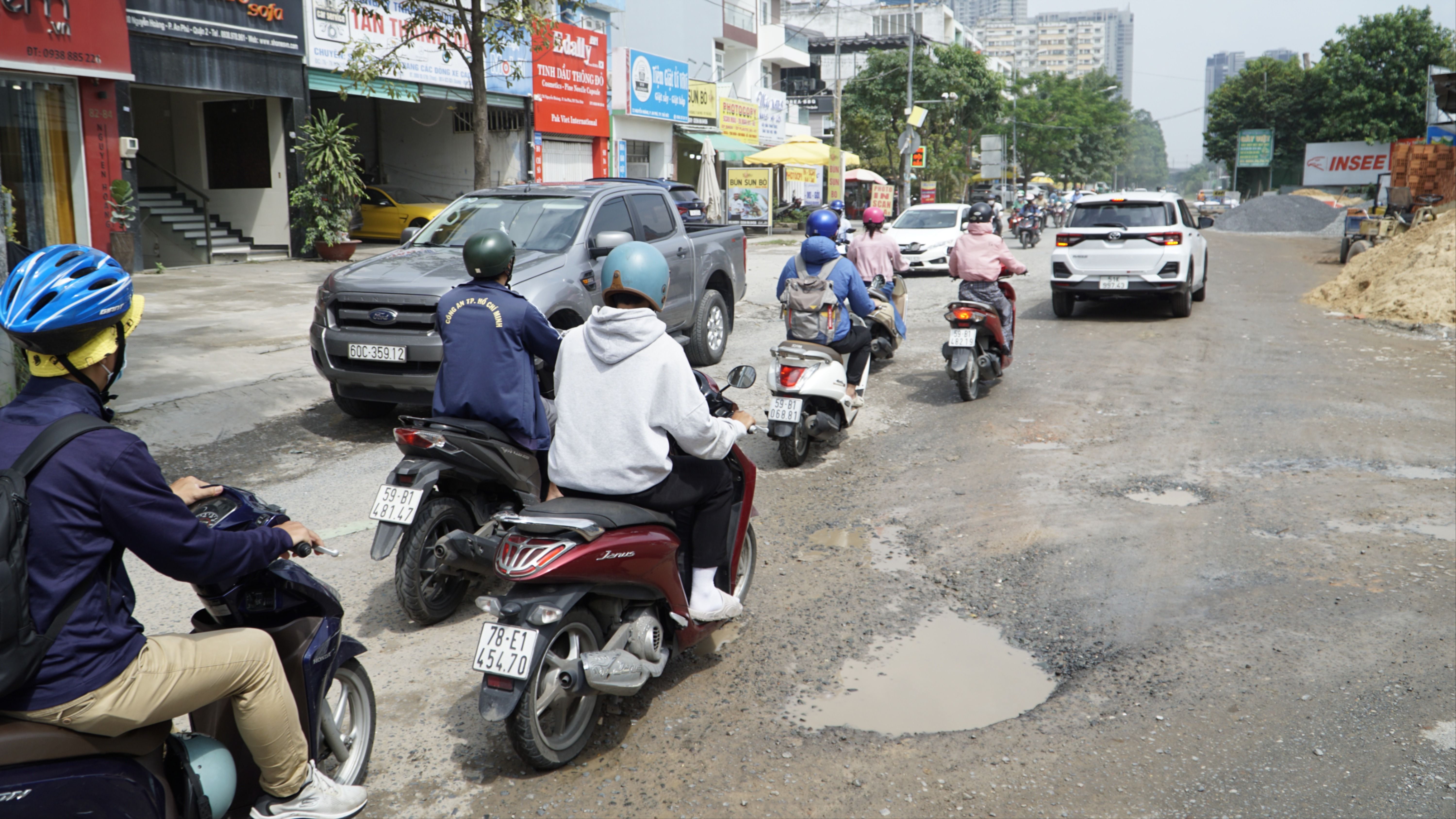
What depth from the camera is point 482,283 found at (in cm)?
491

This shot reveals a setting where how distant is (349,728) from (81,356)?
150 centimetres

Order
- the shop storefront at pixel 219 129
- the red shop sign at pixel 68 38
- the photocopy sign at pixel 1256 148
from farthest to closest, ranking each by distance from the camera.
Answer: the photocopy sign at pixel 1256 148 → the shop storefront at pixel 219 129 → the red shop sign at pixel 68 38

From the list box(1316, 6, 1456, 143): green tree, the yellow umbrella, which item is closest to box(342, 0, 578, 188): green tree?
the yellow umbrella

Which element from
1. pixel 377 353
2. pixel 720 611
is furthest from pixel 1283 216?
pixel 720 611

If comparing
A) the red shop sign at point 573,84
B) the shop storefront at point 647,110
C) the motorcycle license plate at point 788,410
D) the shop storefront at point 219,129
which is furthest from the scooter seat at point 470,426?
the shop storefront at point 647,110

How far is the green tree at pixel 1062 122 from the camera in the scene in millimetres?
80000

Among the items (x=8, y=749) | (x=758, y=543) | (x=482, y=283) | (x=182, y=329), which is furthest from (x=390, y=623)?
(x=182, y=329)

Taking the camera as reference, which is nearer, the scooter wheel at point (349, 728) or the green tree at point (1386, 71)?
the scooter wheel at point (349, 728)

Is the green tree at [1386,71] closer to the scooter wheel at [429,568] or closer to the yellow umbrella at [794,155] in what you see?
the yellow umbrella at [794,155]

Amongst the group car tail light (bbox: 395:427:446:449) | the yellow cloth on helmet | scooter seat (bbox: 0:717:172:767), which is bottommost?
scooter seat (bbox: 0:717:172:767)

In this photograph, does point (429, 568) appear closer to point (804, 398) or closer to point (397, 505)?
point (397, 505)

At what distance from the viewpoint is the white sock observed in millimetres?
3869

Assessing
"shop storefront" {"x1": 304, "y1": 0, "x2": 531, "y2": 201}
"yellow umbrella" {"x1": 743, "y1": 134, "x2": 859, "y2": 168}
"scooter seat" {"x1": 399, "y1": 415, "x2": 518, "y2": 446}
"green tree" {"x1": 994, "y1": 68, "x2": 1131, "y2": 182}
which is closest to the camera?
"scooter seat" {"x1": 399, "y1": 415, "x2": 518, "y2": 446}

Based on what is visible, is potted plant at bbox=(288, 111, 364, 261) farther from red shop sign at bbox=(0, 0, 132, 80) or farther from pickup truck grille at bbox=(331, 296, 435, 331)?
pickup truck grille at bbox=(331, 296, 435, 331)
